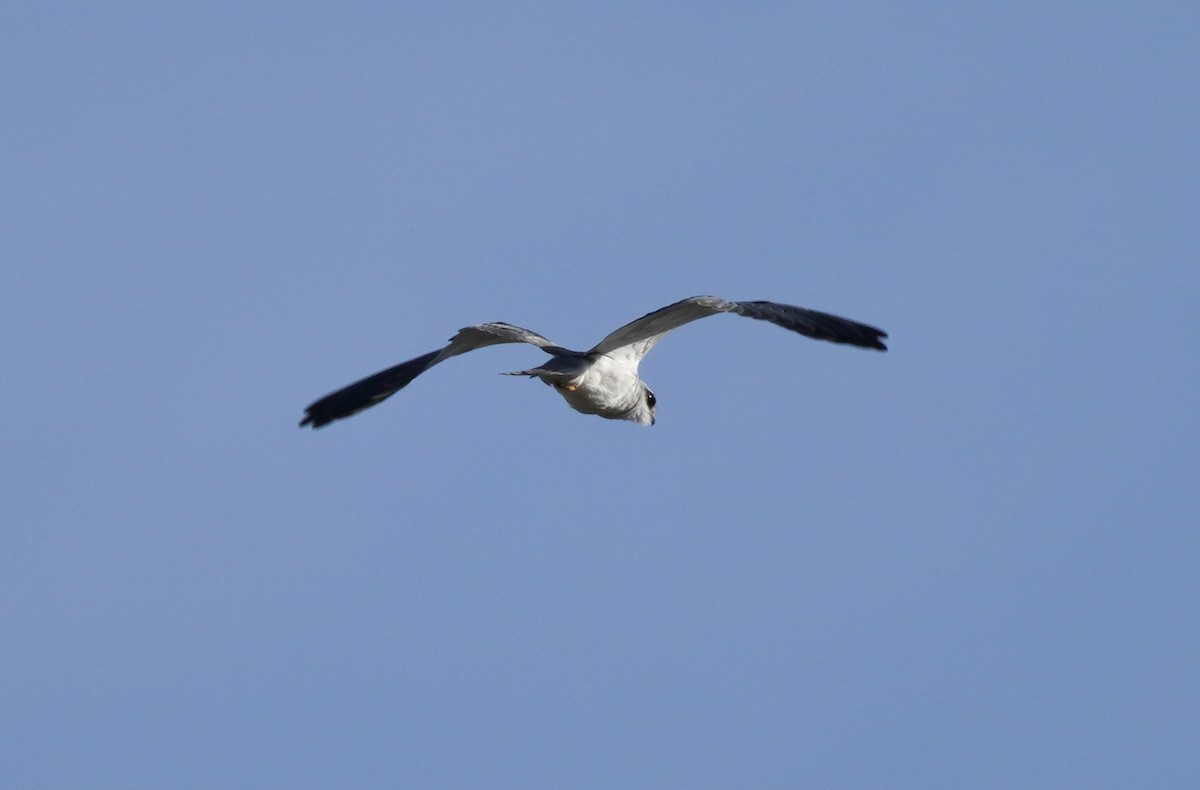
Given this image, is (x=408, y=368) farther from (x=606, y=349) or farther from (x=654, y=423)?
(x=654, y=423)

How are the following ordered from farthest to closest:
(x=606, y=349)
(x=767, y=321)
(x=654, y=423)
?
(x=654, y=423) → (x=606, y=349) → (x=767, y=321)

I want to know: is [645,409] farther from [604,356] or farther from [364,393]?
[364,393]

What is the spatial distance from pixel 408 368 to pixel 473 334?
3.53ft

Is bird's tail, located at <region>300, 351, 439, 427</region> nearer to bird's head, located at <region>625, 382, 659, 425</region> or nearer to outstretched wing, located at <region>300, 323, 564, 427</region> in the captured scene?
outstretched wing, located at <region>300, 323, 564, 427</region>

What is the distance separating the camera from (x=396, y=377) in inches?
709

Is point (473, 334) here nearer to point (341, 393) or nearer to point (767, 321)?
point (341, 393)

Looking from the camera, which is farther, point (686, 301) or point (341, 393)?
point (341, 393)

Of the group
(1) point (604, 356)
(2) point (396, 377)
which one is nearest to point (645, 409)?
(1) point (604, 356)

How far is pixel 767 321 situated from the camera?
15.9 meters

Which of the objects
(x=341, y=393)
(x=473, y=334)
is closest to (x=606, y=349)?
(x=473, y=334)

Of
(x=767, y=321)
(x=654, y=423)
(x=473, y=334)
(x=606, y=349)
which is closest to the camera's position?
(x=767, y=321)

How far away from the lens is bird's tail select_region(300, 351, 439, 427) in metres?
18.0

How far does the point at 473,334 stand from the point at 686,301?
2449 mm

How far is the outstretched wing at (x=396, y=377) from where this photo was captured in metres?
17.7
